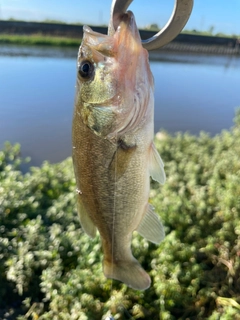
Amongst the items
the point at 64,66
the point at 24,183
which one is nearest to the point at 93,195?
the point at 24,183

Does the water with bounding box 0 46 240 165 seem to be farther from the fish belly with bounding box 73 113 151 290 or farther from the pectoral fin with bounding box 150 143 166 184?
the pectoral fin with bounding box 150 143 166 184

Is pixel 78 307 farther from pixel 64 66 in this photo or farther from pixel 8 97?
pixel 64 66

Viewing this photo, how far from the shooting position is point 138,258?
2.75 meters

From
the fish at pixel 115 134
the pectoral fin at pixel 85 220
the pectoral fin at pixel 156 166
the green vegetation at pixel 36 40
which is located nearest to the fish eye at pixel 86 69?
the fish at pixel 115 134

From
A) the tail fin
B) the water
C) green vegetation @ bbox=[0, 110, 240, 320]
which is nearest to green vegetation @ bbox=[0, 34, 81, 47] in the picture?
the water

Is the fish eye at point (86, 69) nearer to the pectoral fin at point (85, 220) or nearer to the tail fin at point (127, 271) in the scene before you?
the pectoral fin at point (85, 220)

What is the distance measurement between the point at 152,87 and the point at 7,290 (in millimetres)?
2186

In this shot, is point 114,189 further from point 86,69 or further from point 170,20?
point 170,20

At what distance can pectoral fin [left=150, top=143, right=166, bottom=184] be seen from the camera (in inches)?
62.0

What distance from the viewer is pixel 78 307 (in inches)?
94.0

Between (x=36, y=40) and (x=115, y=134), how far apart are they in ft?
79.3

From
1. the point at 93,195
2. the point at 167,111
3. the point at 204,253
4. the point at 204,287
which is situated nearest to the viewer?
the point at 93,195

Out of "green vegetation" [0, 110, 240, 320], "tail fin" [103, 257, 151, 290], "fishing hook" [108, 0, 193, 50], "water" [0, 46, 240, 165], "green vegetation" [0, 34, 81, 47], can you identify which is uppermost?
"fishing hook" [108, 0, 193, 50]

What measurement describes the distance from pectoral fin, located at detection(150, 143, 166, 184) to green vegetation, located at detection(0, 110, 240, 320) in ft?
3.79
